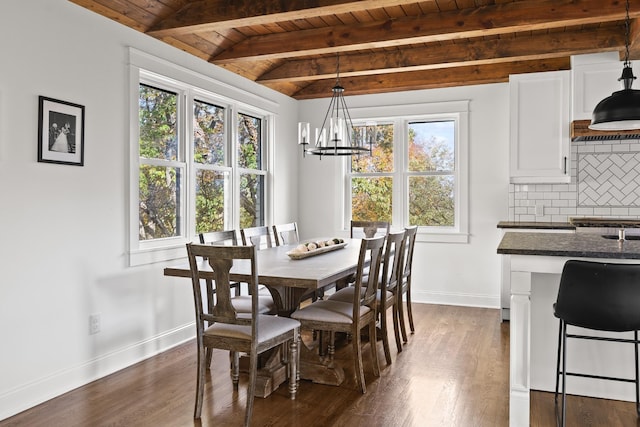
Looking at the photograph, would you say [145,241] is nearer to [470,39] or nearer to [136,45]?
[136,45]

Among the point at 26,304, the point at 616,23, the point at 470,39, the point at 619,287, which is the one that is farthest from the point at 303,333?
the point at 616,23

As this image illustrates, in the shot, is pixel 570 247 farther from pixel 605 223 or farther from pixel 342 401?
pixel 605 223

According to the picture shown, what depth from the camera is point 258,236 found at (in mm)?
4371

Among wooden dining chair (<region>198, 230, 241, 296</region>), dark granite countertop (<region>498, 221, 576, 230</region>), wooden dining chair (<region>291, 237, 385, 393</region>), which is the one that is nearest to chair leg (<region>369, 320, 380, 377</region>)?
wooden dining chair (<region>291, 237, 385, 393</region>)

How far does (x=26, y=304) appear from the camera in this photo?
2.94 m

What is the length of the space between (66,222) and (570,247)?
2996 millimetres

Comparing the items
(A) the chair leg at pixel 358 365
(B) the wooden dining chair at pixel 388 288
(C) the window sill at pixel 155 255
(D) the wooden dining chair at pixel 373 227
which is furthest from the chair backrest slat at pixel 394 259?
(C) the window sill at pixel 155 255

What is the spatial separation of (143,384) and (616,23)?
4.66 m

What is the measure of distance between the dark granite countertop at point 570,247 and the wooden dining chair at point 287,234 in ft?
7.36

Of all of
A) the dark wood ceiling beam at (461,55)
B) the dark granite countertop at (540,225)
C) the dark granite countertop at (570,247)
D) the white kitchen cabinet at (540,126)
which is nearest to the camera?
the dark granite countertop at (570,247)

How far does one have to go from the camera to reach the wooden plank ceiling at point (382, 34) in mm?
3551

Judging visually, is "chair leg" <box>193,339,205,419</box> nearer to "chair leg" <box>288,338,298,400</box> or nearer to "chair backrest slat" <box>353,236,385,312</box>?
"chair leg" <box>288,338,298,400</box>

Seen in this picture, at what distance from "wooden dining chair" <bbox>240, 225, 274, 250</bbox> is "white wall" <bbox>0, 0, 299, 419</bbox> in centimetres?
75

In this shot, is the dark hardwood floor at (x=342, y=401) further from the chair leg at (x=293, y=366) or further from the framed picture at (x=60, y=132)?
the framed picture at (x=60, y=132)
